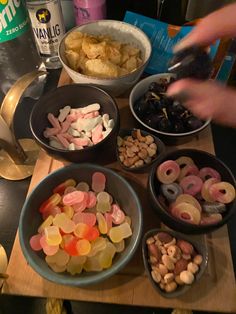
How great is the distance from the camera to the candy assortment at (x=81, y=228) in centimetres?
45

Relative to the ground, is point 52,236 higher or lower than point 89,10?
lower

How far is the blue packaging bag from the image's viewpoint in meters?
0.70

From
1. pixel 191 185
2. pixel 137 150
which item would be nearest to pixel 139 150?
pixel 137 150

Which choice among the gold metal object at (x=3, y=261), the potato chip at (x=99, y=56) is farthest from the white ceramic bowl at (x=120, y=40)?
the gold metal object at (x=3, y=261)

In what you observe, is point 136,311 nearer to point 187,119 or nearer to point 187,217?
point 187,217

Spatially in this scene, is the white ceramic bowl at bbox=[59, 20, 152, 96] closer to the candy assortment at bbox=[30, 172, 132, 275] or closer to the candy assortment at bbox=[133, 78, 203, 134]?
the candy assortment at bbox=[133, 78, 203, 134]

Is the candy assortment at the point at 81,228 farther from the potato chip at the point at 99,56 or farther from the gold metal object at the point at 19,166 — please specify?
the potato chip at the point at 99,56

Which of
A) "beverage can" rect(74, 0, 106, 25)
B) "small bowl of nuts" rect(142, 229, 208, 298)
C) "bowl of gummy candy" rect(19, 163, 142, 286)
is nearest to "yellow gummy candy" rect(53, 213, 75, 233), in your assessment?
"bowl of gummy candy" rect(19, 163, 142, 286)

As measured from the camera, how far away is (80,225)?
1.58 feet

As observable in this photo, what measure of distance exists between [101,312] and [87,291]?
0.08 metres

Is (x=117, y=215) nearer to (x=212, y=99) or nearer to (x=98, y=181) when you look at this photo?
(x=98, y=181)

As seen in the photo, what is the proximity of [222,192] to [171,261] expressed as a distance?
0.13 m

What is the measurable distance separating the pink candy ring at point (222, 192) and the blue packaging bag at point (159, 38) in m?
0.32

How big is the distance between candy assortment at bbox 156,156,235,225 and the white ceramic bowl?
A: 0.19 metres
